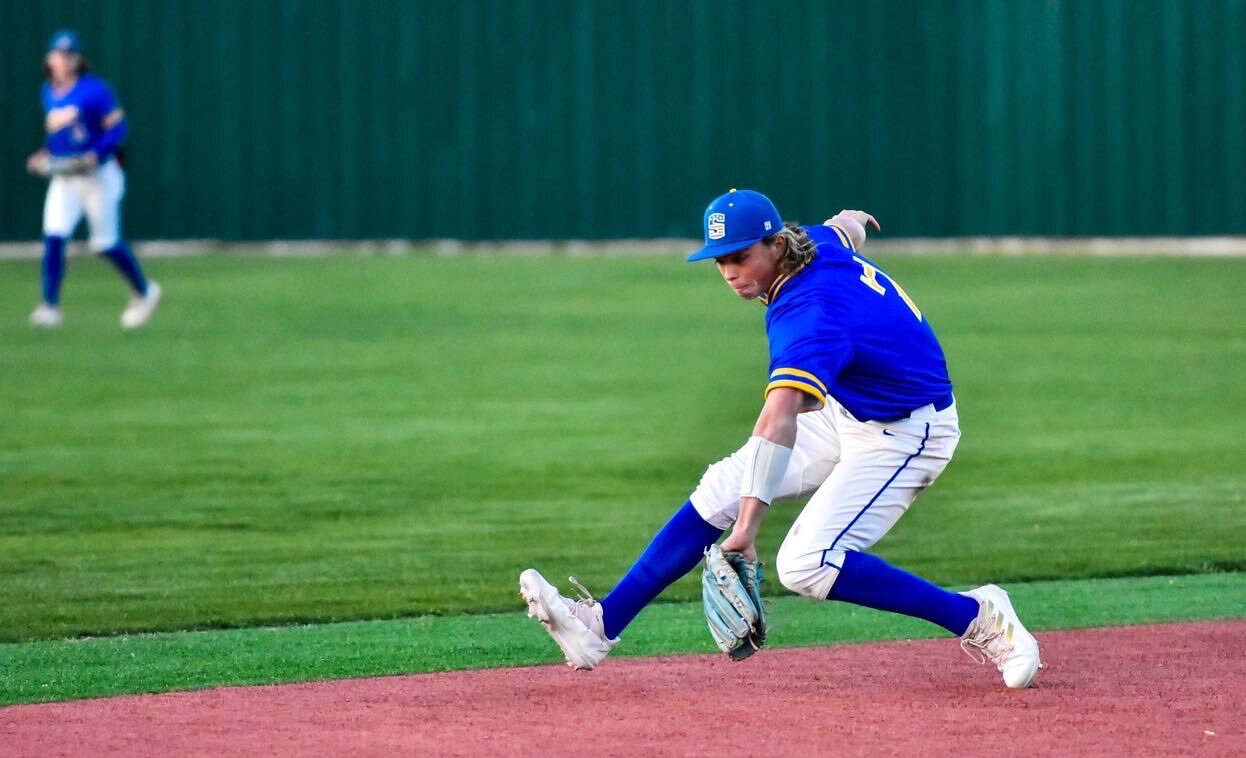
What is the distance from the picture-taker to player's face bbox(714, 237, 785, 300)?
5.33m

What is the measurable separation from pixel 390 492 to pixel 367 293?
911cm

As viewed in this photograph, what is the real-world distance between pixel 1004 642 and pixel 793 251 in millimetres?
1253

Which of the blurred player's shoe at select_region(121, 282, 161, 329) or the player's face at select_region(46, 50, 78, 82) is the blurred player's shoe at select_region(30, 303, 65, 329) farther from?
the player's face at select_region(46, 50, 78, 82)

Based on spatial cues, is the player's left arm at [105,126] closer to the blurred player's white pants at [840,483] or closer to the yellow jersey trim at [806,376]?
the blurred player's white pants at [840,483]

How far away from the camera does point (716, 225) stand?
17.4 feet

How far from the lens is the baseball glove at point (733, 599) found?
17.2ft

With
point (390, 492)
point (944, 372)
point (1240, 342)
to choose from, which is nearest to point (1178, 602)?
point (944, 372)

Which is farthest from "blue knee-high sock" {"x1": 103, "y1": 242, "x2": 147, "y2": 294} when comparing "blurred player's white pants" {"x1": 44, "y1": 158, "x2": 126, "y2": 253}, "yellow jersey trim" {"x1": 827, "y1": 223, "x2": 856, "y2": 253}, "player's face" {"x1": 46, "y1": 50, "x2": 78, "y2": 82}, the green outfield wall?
"yellow jersey trim" {"x1": 827, "y1": 223, "x2": 856, "y2": 253}

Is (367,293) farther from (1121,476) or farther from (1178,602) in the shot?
(1178,602)

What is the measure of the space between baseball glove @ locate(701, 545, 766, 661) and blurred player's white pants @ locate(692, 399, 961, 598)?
16cm

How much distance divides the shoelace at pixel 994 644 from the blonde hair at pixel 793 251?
1.14 meters

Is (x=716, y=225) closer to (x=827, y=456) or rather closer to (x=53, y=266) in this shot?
(x=827, y=456)

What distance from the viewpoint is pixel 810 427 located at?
5.76m

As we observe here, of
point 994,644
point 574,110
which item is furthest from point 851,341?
point 574,110
